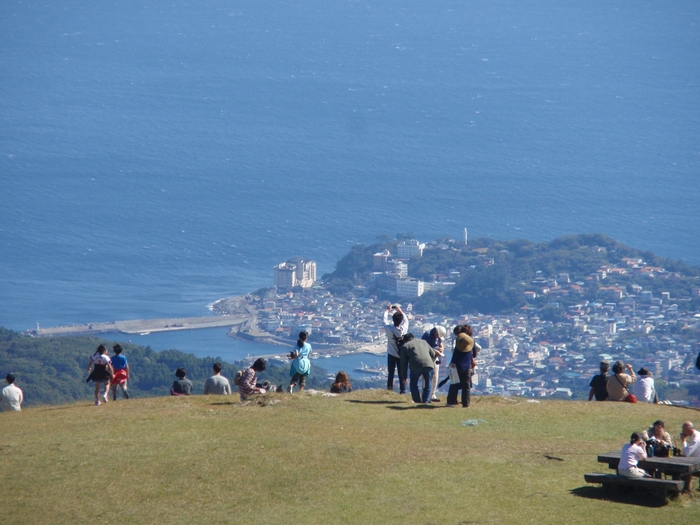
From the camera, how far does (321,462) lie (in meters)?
15.2

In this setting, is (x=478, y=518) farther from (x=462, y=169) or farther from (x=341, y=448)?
(x=462, y=169)

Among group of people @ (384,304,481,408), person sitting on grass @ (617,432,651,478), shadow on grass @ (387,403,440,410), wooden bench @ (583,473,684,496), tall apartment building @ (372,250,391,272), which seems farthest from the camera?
tall apartment building @ (372,250,391,272)

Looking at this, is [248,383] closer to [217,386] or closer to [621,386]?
[217,386]

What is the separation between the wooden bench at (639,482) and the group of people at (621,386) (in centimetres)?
619

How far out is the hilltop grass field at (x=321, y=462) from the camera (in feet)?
43.9

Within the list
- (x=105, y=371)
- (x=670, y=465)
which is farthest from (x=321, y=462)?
(x=105, y=371)

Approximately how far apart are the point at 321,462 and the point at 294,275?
3418 inches

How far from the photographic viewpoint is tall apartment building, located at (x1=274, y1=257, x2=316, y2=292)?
101500 mm

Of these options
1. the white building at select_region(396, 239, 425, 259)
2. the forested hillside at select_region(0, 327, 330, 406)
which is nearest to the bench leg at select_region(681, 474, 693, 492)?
the forested hillside at select_region(0, 327, 330, 406)

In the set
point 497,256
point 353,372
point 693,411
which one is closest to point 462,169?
point 497,256

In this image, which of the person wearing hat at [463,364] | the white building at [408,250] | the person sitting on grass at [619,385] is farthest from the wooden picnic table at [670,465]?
the white building at [408,250]

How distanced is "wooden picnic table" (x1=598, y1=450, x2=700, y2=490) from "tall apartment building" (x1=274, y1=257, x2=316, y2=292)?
87.0m

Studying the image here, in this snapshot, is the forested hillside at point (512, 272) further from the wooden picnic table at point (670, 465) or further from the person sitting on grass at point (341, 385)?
the wooden picnic table at point (670, 465)

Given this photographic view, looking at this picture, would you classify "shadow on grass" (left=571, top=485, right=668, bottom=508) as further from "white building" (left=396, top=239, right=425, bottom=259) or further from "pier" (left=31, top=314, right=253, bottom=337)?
"white building" (left=396, top=239, right=425, bottom=259)
